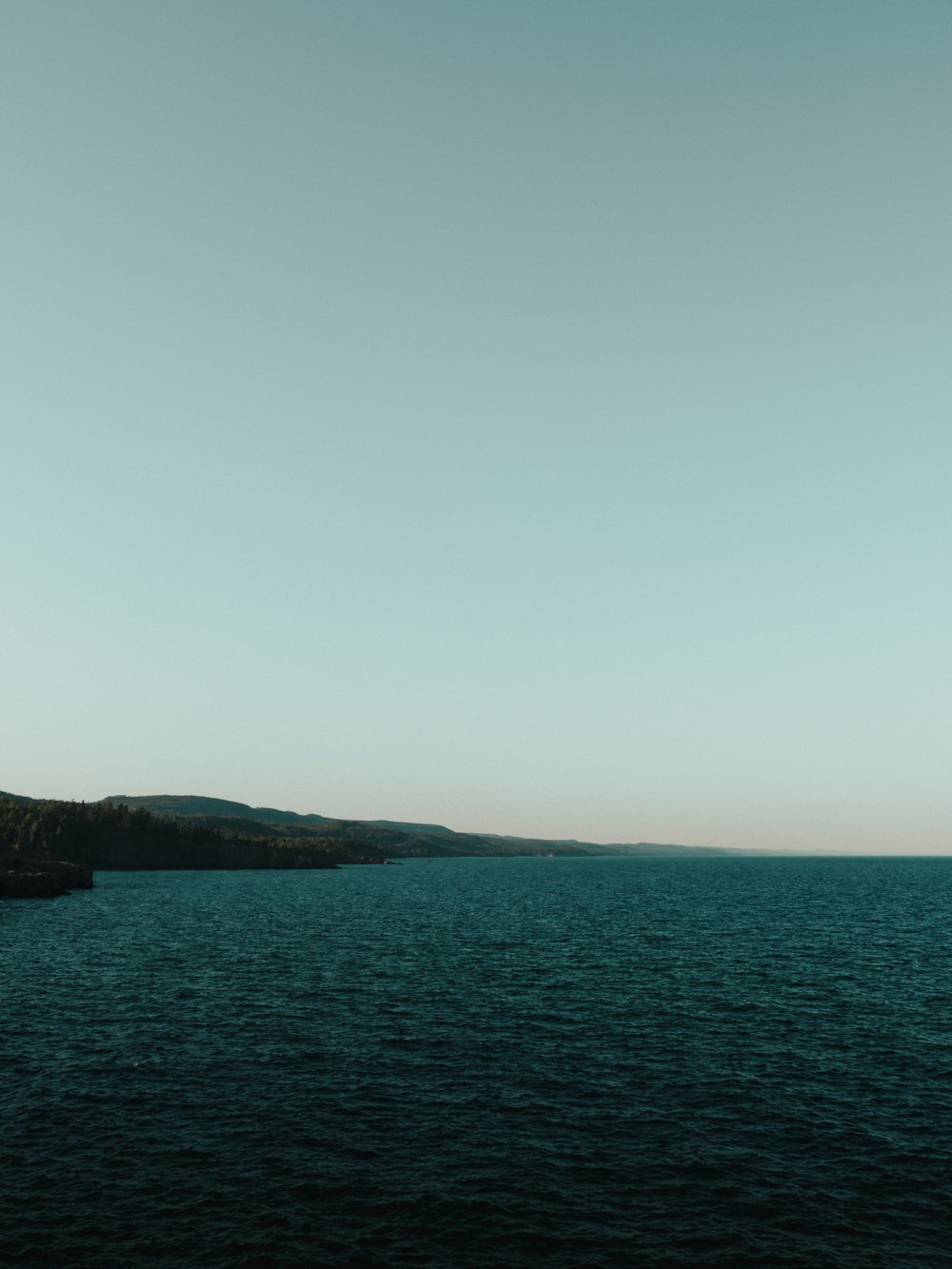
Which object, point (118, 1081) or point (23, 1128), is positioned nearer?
point (23, 1128)

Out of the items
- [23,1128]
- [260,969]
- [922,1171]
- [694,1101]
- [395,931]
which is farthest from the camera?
[395,931]

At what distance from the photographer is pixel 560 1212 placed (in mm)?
33000

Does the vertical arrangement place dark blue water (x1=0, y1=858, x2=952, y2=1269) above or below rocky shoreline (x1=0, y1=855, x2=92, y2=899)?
above

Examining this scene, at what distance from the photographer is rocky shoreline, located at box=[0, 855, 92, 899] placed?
155 meters

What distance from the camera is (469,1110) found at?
44000mm

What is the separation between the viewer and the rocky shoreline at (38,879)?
155m

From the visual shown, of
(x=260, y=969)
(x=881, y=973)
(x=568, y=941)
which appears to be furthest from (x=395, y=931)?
(x=881, y=973)

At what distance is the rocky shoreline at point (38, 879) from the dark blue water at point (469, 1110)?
7907 centimetres

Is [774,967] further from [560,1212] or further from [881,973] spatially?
[560,1212]

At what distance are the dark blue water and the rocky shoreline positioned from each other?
7907cm

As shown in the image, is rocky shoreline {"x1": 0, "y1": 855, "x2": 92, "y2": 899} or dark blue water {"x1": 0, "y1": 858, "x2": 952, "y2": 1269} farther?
rocky shoreline {"x1": 0, "y1": 855, "x2": 92, "y2": 899}

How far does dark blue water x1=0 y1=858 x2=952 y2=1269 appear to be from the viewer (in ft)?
103

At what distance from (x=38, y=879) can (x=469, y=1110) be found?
151 meters

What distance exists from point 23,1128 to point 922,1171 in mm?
47477
